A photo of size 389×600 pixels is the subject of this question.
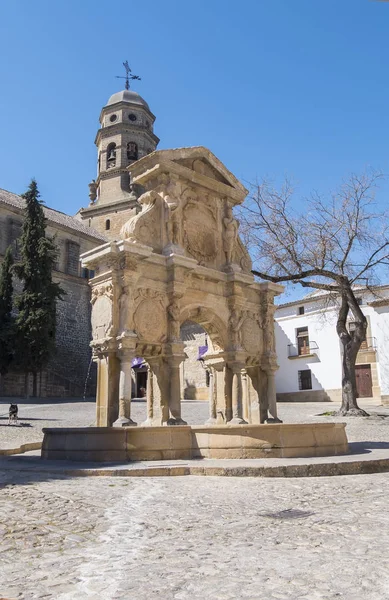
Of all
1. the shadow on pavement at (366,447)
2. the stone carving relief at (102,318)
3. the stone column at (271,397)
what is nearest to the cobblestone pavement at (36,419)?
the stone carving relief at (102,318)

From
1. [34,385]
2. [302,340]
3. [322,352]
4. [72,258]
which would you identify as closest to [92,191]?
[72,258]

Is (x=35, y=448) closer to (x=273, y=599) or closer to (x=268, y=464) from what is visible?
(x=268, y=464)

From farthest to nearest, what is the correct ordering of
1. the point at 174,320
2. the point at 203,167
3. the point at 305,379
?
the point at 305,379
the point at 203,167
the point at 174,320

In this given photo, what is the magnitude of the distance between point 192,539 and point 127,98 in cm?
4468

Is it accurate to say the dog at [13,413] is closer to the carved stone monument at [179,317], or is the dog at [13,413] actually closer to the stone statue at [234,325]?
the carved stone monument at [179,317]

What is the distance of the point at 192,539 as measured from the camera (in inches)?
152

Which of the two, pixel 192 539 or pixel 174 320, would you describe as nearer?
pixel 192 539

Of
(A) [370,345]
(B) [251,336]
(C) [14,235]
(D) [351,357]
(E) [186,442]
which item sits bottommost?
(E) [186,442]

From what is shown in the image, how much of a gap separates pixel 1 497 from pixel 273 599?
3.51 meters

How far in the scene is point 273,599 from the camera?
8.72 feet

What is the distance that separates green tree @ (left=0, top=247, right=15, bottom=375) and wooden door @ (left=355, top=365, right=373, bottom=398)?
1929cm

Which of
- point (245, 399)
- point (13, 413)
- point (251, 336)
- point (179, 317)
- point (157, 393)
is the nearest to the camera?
point (157, 393)

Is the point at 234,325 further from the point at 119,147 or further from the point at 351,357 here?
the point at 119,147

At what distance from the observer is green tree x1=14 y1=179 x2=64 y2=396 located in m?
28.5
